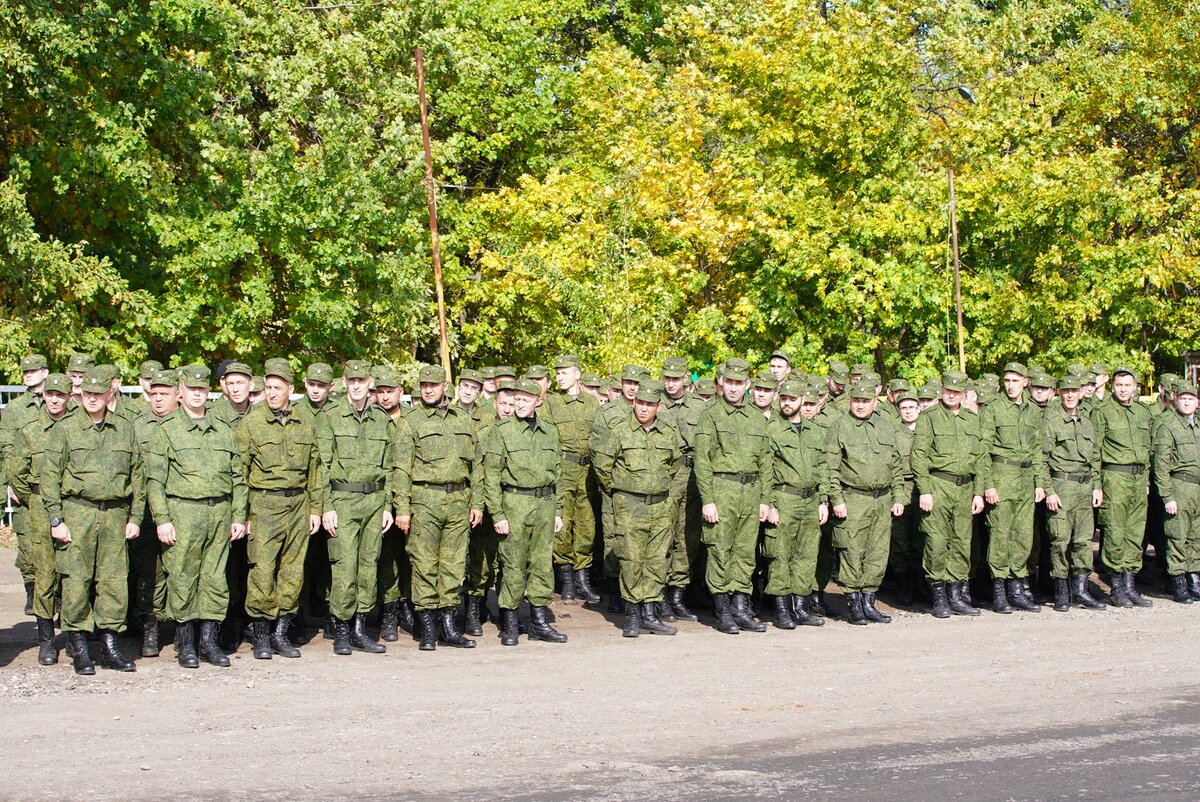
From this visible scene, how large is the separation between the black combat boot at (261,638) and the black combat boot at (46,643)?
1321 mm

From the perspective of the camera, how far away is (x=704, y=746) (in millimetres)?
7211

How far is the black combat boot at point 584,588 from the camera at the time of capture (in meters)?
12.6

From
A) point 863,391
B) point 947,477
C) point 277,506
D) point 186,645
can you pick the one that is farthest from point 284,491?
point 947,477

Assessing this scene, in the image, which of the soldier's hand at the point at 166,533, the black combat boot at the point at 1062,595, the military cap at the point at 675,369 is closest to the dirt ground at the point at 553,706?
the soldier's hand at the point at 166,533

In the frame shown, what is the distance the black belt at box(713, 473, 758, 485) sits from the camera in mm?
10867

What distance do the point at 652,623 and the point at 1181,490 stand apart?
5.27 metres

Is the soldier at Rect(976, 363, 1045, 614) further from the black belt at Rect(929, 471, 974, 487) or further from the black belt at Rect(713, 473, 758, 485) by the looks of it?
the black belt at Rect(713, 473, 758, 485)

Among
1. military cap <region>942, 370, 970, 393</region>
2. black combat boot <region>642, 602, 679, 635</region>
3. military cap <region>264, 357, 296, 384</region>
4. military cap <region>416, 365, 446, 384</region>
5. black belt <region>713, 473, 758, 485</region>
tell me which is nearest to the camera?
military cap <region>264, 357, 296, 384</region>

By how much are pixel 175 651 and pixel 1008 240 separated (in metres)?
18.2

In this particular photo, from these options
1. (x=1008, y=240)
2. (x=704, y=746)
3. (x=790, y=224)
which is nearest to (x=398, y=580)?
(x=704, y=746)

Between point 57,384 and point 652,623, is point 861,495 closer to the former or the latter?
point 652,623

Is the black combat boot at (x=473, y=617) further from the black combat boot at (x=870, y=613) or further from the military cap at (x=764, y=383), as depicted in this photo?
the black combat boot at (x=870, y=613)

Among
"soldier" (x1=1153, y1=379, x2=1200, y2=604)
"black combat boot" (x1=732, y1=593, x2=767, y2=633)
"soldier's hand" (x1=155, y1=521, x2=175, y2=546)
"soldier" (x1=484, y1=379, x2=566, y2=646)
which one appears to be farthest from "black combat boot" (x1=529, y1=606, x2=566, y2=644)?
"soldier" (x1=1153, y1=379, x2=1200, y2=604)

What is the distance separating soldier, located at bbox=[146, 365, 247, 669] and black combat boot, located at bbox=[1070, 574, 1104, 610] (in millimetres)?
7295
